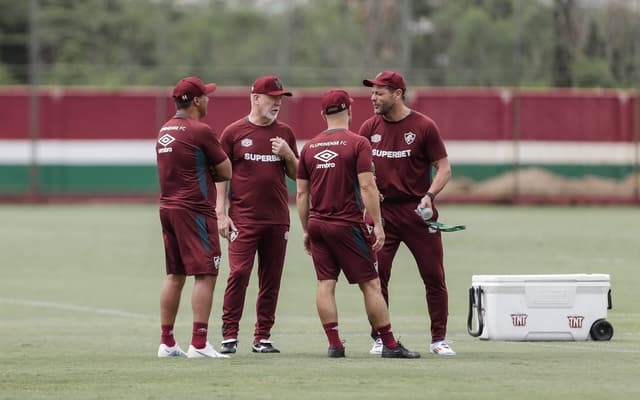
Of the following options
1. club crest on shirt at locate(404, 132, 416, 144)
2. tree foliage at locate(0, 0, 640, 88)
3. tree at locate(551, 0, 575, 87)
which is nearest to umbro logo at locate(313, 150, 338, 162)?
club crest on shirt at locate(404, 132, 416, 144)

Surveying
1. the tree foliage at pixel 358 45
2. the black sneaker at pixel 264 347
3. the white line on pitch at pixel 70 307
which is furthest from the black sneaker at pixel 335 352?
the tree foliage at pixel 358 45

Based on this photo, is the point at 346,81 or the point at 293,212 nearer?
the point at 293,212

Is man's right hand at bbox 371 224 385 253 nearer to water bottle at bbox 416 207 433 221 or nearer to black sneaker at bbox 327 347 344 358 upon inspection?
water bottle at bbox 416 207 433 221

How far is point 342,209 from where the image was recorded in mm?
10984

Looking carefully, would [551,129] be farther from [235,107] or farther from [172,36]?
[172,36]

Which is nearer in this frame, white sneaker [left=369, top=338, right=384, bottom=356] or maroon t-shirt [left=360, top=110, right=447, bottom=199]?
Answer: white sneaker [left=369, top=338, right=384, bottom=356]

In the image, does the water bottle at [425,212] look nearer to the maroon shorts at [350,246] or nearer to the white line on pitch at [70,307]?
the maroon shorts at [350,246]

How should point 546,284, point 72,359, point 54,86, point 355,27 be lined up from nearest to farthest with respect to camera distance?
point 72,359
point 546,284
point 54,86
point 355,27

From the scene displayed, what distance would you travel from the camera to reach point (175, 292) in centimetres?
1124

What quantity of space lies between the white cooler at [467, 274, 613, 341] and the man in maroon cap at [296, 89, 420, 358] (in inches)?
51.6

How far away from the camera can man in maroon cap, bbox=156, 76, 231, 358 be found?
36.1ft

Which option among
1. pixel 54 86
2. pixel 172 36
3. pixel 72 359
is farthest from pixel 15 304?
pixel 172 36

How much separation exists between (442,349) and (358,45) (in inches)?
1447

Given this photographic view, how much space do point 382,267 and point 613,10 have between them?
3232cm
